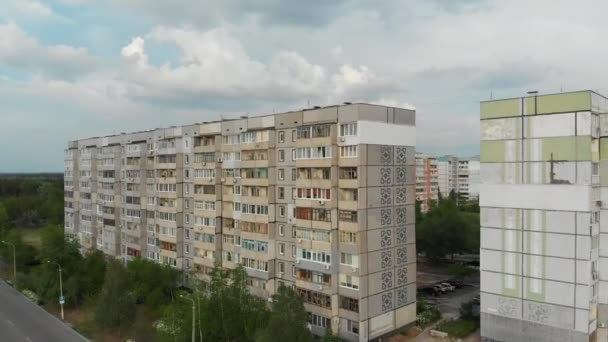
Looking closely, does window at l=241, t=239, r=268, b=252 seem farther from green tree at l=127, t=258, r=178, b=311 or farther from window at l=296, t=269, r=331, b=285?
green tree at l=127, t=258, r=178, b=311

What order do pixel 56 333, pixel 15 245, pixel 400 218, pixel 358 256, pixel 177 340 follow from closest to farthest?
pixel 177 340 < pixel 358 256 < pixel 400 218 < pixel 56 333 < pixel 15 245

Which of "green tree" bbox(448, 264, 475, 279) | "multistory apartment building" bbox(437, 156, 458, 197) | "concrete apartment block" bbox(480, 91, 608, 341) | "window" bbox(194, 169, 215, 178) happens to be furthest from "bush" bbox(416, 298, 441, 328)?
"multistory apartment building" bbox(437, 156, 458, 197)

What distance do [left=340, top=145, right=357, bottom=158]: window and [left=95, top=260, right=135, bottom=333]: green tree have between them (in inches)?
931

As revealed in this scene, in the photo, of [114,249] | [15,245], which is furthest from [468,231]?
[15,245]

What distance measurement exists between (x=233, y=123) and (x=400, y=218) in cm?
1911

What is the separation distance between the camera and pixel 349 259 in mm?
36719

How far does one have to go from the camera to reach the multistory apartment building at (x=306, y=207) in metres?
36.6

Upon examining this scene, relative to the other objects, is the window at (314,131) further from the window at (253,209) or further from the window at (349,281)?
the window at (349,281)

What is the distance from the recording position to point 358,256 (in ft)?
118

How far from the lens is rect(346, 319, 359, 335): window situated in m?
36.3

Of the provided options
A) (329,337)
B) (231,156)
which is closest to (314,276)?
(329,337)

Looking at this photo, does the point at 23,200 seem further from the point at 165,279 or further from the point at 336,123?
the point at 336,123

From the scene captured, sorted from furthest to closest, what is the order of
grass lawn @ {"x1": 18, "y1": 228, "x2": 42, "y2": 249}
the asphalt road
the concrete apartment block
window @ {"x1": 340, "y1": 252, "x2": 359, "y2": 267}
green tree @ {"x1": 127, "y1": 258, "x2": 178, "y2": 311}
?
grass lawn @ {"x1": 18, "y1": 228, "x2": 42, "y2": 249} < green tree @ {"x1": 127, "y1": 258, "x2": 178, "y2": 311} < the asphalt road < window @ {"x1": 340, "y1": 252, "x2": 359, "y2": 267} < the concrete apartment block

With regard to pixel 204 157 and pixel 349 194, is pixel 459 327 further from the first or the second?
pixel 204 157
